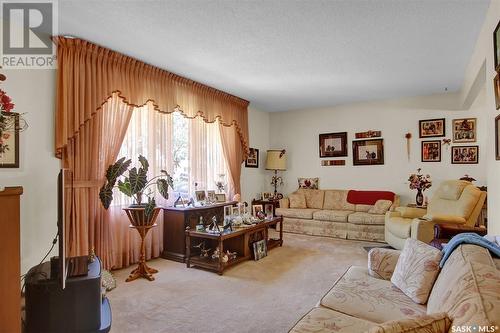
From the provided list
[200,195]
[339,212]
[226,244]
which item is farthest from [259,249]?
[339,212]

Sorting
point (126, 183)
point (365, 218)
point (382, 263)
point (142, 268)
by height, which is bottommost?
point (142, 268)

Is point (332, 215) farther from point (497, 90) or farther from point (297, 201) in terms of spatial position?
point (497, 90)

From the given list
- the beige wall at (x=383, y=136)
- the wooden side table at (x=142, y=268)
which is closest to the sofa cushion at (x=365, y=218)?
the beige wall at (x=383, y=136)

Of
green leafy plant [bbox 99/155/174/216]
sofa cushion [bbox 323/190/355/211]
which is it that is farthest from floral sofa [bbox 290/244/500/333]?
sofa cushion [bbox 323/190/355/211]

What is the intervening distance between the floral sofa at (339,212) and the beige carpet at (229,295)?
103cm

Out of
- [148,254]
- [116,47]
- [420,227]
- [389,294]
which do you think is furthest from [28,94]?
[420,227]

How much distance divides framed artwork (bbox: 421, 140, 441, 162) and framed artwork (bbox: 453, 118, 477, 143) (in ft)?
0.93

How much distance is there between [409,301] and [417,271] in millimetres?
185

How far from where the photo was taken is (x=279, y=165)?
6457 millimetres

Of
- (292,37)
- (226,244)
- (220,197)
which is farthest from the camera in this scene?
(220,197)

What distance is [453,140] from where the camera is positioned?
5.04 metres

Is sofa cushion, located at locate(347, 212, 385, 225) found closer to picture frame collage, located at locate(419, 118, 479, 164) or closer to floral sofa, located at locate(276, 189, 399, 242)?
floral sofa, located at locate(276, 189, 399, 242)

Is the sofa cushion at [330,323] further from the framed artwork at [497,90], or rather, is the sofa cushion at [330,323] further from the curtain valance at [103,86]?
the curtain valance at [103,86]

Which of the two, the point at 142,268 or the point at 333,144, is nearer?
the point at 142,268
